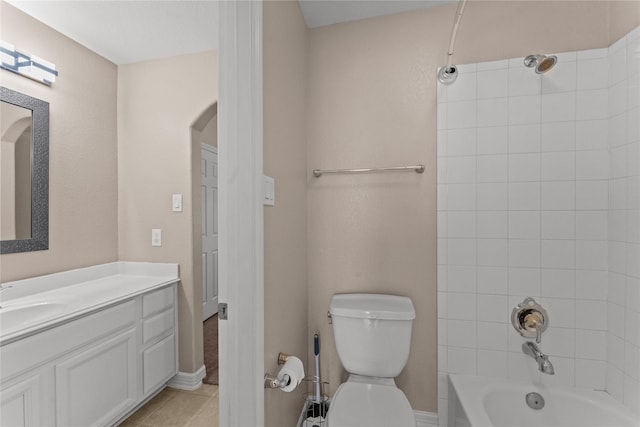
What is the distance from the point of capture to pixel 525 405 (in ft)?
4.55

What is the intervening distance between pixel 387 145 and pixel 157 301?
5.59ft

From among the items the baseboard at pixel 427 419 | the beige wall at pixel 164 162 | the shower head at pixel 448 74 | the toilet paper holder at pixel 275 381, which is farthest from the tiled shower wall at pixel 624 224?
the beige wall at pixel 164 162

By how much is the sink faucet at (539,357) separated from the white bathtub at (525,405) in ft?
0.48

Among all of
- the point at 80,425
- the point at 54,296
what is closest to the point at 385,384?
the point at 80,425

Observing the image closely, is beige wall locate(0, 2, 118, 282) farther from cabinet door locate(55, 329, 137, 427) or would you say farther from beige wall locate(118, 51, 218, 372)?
cabinet door locate(55, 329, 137, 427)

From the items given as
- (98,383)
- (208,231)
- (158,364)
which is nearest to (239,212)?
(98,383)

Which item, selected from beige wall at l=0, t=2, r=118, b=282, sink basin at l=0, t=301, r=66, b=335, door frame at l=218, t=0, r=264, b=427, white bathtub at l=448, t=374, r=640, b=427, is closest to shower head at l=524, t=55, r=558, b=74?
door frame at l=218, t=0, r=264, b=427

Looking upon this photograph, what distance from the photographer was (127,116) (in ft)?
7.04

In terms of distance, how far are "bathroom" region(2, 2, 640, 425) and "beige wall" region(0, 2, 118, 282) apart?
0.07ft

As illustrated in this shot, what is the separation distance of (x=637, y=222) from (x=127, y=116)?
118 inches

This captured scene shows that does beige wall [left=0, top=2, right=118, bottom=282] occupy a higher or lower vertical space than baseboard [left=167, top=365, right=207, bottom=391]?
higher

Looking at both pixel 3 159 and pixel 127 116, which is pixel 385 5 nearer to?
pixel 127 116

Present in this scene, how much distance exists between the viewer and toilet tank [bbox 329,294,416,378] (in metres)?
1.38

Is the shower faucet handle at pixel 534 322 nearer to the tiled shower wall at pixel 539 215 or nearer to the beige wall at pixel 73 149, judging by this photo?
the tiled shower wall at pixel 539 215
